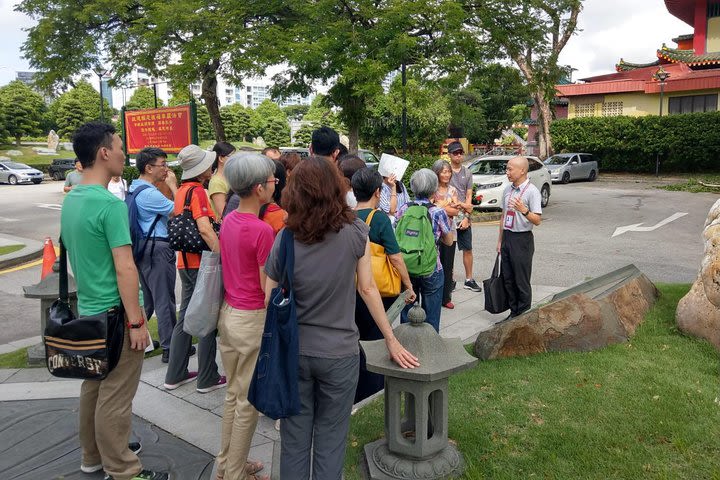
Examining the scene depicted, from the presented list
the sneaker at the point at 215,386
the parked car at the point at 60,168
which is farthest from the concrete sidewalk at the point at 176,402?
the parked car at the point at 60,168

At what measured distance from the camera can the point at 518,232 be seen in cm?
564

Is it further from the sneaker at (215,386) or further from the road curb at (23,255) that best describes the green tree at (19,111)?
the sneaker at (215,386)

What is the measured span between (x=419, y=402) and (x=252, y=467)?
1060mm

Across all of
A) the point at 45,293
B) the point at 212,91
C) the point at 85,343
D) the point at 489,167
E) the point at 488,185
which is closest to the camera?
the point at 85,343

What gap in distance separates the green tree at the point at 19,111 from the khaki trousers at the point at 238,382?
51.7 meters

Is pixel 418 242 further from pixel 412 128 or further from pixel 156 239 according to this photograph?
pixel 412 128

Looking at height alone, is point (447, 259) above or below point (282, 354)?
below

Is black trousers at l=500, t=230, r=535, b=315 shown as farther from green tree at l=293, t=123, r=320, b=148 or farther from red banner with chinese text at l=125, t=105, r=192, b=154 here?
green tree at l=293, t=123, r=320, b=148

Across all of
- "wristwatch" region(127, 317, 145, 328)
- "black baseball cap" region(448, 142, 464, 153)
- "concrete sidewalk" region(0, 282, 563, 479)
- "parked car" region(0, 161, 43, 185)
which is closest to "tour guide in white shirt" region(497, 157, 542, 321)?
"concrete sidewalk" region(0, 282, 563, 479)

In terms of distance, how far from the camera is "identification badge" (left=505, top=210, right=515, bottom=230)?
5.64 meters

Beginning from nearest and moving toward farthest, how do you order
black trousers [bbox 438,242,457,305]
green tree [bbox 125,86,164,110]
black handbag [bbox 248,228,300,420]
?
black handbag [bbox 248,228,300,420], black trousers [bbox 438,242,457,305], green tree [bbox 125,86,164,110]

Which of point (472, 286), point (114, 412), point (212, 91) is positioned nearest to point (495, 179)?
point (472, 286)

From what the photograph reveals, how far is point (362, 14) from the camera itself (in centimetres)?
1390

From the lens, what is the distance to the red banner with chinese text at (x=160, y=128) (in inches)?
565
